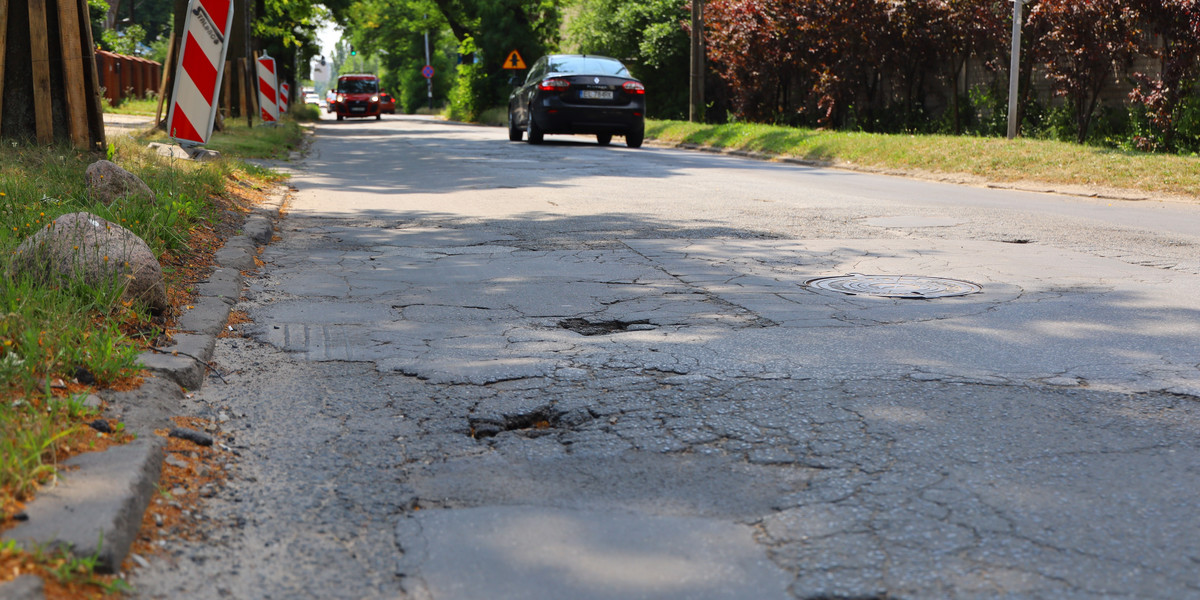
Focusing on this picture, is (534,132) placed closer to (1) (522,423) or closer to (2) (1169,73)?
(2) (1169,73)

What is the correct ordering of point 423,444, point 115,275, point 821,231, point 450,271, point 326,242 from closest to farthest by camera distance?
point 423,444 < point 115,275 < point 450,271 < point 326,242 < point 821,231

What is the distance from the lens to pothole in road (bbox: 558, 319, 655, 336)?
4.91 m

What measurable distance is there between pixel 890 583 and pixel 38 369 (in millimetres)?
2572

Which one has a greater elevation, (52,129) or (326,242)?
(52,129)

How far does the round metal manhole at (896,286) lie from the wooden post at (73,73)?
19.7ft

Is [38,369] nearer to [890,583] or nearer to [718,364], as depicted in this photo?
[718,364]

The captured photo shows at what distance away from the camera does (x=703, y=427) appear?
137 inches

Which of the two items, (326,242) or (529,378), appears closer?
(529,378)

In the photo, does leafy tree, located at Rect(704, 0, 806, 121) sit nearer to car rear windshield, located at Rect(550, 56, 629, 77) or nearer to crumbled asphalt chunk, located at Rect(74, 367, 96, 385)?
car rear windshield, located at Rect(550, 56, 629, 77)

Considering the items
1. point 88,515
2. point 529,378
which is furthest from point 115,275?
point 88,515

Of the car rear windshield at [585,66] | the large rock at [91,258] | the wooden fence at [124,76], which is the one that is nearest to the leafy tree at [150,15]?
the wooden fence at [124,76]

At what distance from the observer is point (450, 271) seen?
21.6 feet

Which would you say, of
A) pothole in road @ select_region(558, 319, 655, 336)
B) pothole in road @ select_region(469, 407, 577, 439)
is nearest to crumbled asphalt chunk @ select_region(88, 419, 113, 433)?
pothole in road @ select_region(469, 407, 577, 439)

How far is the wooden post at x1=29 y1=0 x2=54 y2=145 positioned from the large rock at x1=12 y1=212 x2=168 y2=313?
14.7 ft
